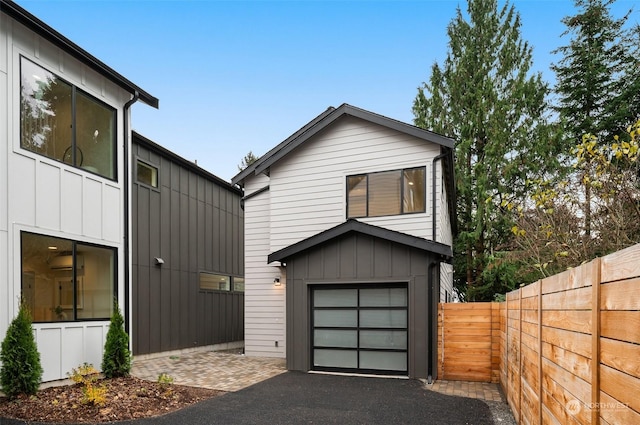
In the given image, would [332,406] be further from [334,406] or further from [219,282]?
[219,282]

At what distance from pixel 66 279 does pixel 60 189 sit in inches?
60.0

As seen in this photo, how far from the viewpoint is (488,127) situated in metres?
14.2

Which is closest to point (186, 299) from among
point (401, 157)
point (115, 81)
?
point (115, 81)

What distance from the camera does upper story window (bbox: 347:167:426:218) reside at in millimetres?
9188

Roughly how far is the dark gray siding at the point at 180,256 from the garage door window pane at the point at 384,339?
5642 mm

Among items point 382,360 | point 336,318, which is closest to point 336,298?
point 336,318

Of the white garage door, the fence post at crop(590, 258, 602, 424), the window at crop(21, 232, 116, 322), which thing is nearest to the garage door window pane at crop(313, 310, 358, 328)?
the white garage door

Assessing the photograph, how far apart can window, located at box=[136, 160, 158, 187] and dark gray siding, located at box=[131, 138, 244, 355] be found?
142 millimetres

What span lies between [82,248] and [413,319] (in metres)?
6.35

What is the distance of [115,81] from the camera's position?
26.6 ft

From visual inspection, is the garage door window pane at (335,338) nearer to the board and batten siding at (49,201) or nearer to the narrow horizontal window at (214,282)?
the board and batten siding at (49,201)

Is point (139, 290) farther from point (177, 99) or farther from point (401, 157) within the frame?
point (177, 99)

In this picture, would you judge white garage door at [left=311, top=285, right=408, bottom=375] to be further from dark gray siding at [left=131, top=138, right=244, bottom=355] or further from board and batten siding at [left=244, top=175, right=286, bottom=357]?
dark gray siding at [left=131, top=138, right=244, bottom=355]

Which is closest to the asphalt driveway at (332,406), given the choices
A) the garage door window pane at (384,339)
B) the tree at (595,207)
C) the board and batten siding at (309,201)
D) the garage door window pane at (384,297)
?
the garage door window pane at (384,339)
